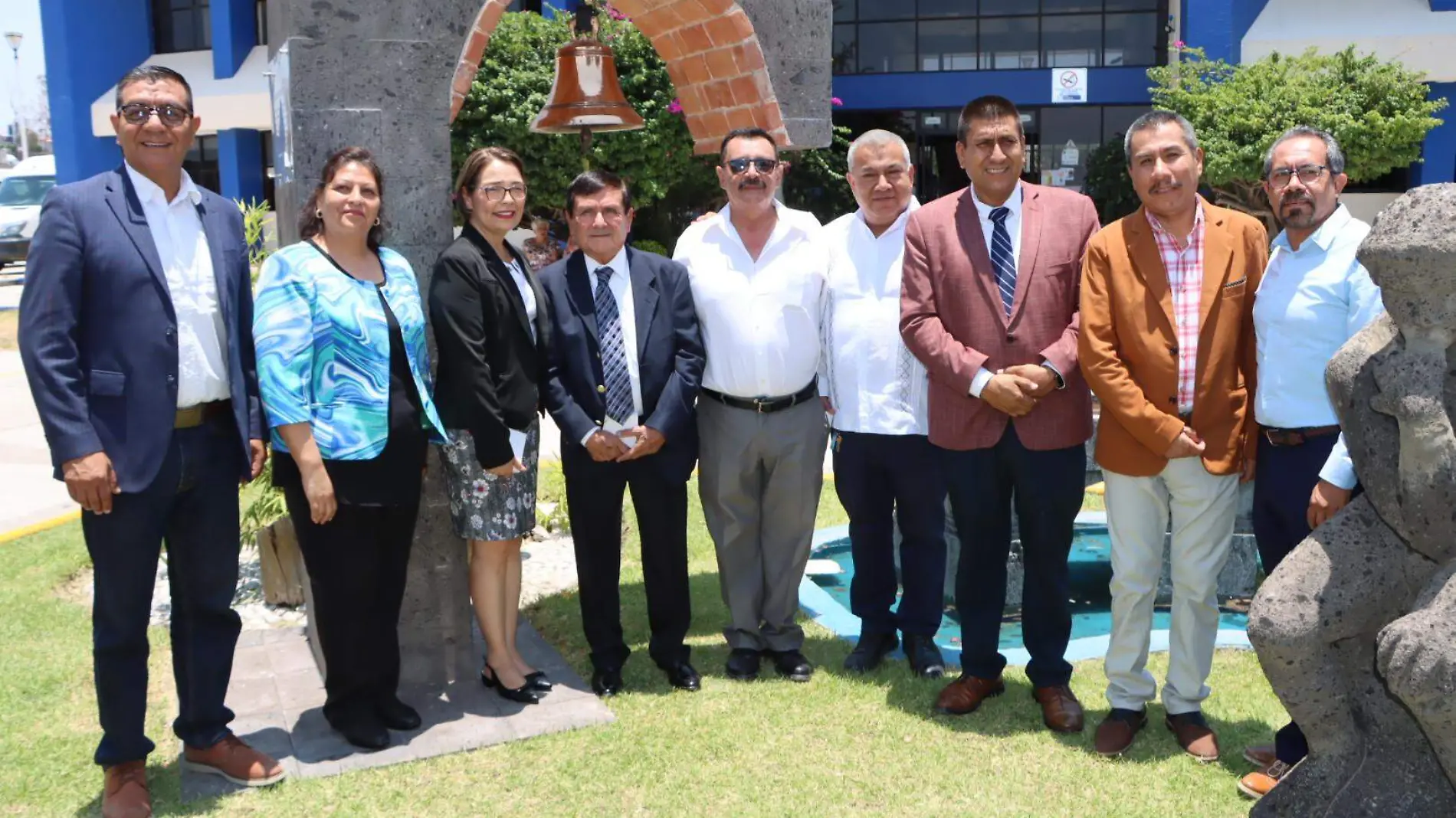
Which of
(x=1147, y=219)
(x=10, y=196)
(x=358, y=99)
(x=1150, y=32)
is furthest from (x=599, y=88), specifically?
(x=10, y=196)

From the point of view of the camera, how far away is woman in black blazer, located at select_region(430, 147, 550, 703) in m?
4.39

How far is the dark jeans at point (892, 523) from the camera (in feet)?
16.1

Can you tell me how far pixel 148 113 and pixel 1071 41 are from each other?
19.1 m

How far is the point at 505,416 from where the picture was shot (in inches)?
176

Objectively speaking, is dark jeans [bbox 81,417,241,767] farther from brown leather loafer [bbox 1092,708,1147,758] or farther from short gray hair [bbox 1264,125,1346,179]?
short gray hair [bbox 1264,125,1346,179]

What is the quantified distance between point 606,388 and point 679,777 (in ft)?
4.76

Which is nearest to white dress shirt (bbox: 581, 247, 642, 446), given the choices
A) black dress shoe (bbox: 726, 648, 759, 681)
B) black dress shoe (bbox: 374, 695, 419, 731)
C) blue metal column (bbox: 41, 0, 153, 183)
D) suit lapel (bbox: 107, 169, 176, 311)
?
black dress shoe (bbox: 726, 648, 759, 681)

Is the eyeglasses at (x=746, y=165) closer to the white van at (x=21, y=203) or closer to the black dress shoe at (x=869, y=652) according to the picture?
the black dress shoe at (x=869, y=652)

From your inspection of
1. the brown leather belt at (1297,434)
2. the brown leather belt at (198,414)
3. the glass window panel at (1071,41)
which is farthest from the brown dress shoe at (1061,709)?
the glass window panel at (1071,41)

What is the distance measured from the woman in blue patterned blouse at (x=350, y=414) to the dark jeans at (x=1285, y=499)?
269 cm

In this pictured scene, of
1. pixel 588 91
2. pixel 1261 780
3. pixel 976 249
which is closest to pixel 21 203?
pixel 588 91

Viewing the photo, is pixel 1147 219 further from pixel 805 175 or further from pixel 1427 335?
pixel 805 175

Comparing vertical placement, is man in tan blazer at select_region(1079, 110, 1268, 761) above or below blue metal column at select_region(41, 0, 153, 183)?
below

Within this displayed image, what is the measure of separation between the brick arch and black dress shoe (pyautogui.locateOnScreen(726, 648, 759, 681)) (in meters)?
2.41
